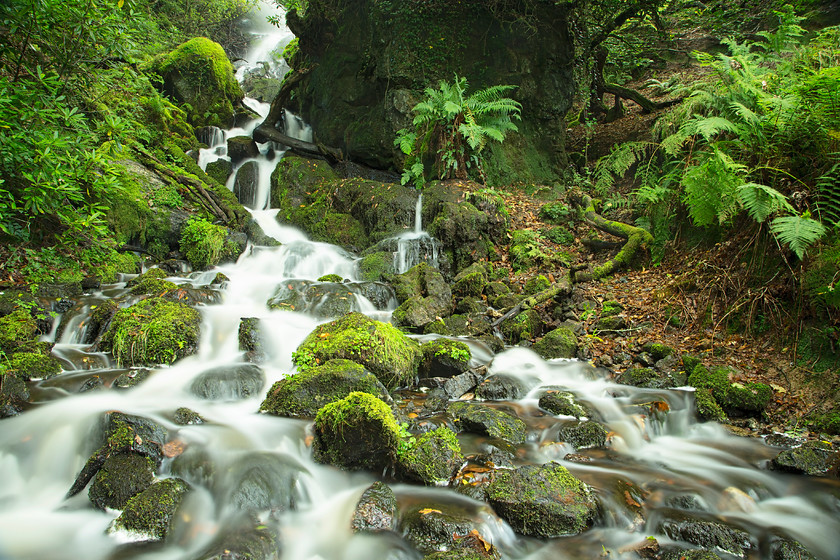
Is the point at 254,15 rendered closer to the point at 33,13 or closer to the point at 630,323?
the point at 33,13

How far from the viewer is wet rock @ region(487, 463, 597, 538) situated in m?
3.23

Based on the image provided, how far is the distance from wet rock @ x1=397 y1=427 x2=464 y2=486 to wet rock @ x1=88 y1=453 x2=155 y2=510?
6.34 feet

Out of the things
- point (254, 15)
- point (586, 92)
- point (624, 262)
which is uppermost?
point (254, 15)

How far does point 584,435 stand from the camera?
4508mm

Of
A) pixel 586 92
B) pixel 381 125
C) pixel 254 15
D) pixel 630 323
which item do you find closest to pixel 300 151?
pixel 381 125

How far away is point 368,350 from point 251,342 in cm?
175

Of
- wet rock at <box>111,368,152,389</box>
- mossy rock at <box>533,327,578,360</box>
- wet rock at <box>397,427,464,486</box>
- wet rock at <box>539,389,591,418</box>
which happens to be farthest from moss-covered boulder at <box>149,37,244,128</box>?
wet rock at <box>397,427,464,486</box>

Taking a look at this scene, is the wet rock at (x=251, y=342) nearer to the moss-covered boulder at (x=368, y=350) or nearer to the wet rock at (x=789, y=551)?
the moss-covered boulder at (x=368, y=350)

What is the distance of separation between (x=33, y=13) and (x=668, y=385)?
27.4ft

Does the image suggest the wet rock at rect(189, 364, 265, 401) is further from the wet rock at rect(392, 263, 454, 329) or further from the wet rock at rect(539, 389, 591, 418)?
the wet rock at rect(539, 389, 591, 418)

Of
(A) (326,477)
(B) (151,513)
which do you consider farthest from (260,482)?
(B) (151,513)

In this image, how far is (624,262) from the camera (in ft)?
27.5

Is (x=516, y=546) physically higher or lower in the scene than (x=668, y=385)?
lower

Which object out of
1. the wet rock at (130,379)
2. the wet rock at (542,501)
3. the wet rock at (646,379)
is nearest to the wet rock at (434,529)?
the wet rock at (542,501)
